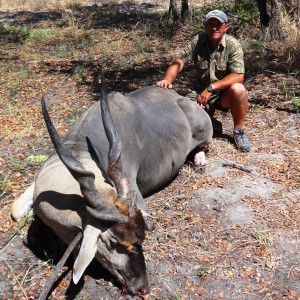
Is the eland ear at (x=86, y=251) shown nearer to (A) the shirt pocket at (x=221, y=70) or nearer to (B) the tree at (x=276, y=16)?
(A) the shirt pocket at (x=221, y=70)

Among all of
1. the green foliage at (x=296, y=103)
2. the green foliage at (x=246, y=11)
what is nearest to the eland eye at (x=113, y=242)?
the green foliage at (x=296, y=103)

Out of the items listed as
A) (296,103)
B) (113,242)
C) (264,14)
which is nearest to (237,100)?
(296,103)

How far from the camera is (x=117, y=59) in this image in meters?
9.47

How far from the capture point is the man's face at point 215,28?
18.2ft

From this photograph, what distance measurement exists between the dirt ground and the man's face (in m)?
1.34

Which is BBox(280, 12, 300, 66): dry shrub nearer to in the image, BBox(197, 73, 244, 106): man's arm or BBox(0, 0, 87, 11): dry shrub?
BBox(197, 73, 244, 106): man's arm

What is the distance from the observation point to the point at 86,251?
3.17m

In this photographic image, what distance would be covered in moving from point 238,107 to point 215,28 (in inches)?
40.2

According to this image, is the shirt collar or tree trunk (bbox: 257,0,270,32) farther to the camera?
tree trunk (bbox: 257,0,270,32)

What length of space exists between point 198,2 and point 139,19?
3.01 metres

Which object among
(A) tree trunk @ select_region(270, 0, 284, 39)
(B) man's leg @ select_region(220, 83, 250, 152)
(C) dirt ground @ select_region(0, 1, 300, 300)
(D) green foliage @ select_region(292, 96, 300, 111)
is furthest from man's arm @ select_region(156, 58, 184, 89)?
(A) tree trunk @ select_region(270, 0, 284, 39)

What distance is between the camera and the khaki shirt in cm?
575

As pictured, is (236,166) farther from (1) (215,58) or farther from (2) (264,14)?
(2) (264,14)

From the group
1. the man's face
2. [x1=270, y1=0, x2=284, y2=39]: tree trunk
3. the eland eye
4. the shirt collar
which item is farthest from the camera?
[x1=270, y1=0, x2=284, y2=39]: tree trunk
